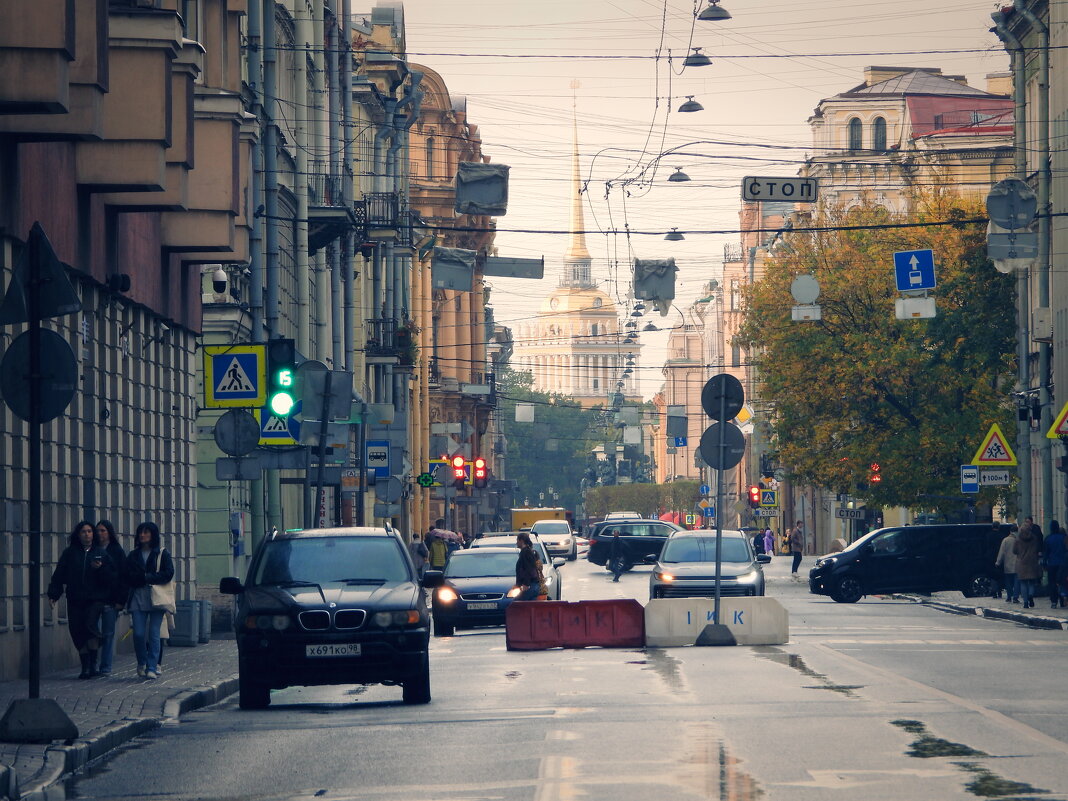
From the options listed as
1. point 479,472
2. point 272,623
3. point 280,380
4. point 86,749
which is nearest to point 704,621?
point 280,380

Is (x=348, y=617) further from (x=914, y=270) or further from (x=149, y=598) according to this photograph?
(x=914, y=270)

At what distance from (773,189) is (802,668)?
42.8 feet

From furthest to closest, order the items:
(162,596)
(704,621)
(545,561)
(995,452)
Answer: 1. (995,452)
2. (545,561)
3. (704,621)
4. (162,596)

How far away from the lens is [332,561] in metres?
18.5

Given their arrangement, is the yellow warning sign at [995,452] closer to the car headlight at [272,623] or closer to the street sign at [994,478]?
the street sign at [994,478]

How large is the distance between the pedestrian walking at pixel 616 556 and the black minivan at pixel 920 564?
1703 centimetres

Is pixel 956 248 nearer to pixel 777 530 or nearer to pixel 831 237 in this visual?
pixel 831 237

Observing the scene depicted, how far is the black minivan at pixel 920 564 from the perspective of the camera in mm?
42188

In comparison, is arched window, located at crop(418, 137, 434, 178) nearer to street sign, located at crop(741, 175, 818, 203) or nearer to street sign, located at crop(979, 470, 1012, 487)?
street sign, located at crop(979, 470, 1012, 487)

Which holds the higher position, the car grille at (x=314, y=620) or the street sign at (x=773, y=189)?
the street sign at (x=773, y=189)

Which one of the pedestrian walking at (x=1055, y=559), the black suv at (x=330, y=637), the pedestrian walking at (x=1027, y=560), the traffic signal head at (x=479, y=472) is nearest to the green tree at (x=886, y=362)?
the pedestrian walking at (x=1055, y=559)

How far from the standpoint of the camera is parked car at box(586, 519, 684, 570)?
6166 centimetres

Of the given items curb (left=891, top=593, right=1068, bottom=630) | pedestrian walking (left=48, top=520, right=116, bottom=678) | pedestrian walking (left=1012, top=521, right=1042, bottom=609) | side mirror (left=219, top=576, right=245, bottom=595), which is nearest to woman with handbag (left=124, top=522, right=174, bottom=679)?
pedestrian walking (left=48, top=520, right=116, bottom=678)

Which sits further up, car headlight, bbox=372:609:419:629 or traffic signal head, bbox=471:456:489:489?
traffic signal head, bbox=471:456:489:489
